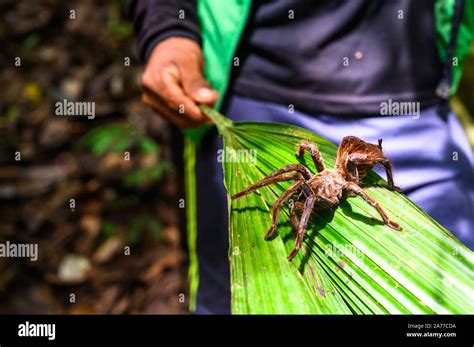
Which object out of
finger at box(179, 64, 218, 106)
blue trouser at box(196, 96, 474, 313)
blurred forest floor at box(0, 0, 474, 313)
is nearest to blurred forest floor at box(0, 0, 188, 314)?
blurred forest floor at box(0, 0, 474, 313)

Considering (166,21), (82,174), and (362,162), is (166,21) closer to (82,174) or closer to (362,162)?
(362,162)

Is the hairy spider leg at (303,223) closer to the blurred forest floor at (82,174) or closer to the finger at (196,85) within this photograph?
the finger at (196,85)

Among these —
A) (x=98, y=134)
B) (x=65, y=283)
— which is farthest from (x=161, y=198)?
(x=65, y=283)

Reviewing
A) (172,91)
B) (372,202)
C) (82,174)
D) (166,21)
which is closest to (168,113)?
(172,91)

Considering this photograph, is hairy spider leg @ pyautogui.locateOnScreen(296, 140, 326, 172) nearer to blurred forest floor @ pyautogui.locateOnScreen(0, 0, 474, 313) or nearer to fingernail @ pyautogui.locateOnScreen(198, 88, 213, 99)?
fingernail @ pyautogui.locateOnScreen(198, 88, 213, 99)

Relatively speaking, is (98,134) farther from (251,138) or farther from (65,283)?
(251,138)
